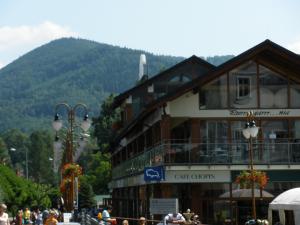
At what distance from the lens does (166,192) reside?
36.8m

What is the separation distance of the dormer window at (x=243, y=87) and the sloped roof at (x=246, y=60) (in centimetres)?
87

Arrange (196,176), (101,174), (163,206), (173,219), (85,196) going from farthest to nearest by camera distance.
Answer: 1. (101,174)
2. (85,196)
3. (196,176)
4. (173,219)
5. (163,206)

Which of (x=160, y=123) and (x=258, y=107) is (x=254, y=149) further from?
(x=160, y=123)

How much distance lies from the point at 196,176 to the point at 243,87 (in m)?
5.01

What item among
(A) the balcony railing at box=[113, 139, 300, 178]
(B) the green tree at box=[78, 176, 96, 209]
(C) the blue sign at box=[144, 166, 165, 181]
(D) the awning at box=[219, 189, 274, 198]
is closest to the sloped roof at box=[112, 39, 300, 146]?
(A) the balcony railing at box=[113, 139, 300, 178]

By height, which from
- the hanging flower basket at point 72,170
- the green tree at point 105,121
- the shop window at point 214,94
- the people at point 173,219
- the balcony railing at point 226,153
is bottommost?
the people at point 173,219

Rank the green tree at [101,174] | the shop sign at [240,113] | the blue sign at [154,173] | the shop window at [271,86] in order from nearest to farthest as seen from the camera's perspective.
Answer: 1. the blue sign at [154,173]
2. the shop sign at [240,113]
3. the shop window at [271,86]
4. the green tree at [101,174]

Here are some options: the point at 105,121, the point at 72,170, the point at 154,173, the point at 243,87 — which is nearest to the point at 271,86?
the point at 243,87

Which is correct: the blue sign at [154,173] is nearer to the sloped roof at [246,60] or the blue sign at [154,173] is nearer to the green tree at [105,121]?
the sloped roof at [246,60]

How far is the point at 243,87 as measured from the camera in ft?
124

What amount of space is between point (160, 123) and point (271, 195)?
6134mm

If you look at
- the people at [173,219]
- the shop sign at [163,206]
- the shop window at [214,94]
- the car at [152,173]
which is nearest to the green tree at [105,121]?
the shop window at [214,94]

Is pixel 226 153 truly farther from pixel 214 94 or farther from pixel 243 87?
pixel 243 87

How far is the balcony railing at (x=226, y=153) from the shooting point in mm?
36250
